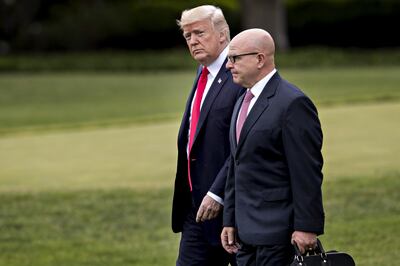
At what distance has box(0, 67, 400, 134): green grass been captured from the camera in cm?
2245

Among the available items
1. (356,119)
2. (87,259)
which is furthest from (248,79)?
(356,119)

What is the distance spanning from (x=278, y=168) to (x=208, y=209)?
2.34ft

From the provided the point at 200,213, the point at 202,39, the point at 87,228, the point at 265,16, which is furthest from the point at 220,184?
the point at 265,16

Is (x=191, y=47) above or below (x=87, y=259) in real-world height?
above

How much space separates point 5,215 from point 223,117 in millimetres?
5454

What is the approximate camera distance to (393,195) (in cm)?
1167

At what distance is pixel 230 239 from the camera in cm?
573

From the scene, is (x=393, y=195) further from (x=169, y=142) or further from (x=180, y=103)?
(x=180, y=103)

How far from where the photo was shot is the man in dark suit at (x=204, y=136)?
20.4 ft

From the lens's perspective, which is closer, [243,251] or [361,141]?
[243,251]

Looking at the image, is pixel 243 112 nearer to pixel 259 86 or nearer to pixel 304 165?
pixel 259 86

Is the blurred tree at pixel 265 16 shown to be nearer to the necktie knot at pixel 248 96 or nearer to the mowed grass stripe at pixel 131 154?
the mowed grass stripe at pixel 131 154

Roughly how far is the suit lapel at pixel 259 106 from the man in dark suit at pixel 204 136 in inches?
23.5

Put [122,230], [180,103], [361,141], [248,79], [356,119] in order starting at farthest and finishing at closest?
1. [180,103]
2. [356,119]
3. [361,141]
4. [122,230]
5. [248,79]
